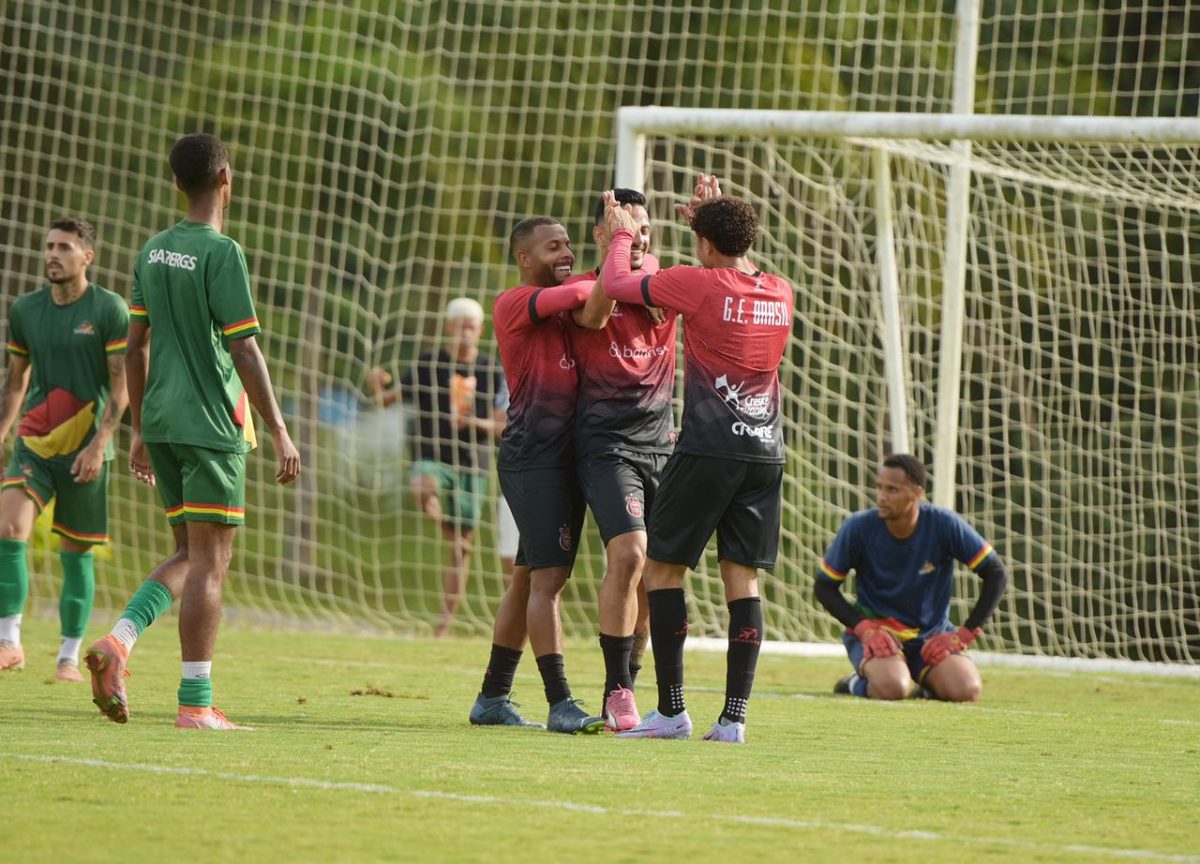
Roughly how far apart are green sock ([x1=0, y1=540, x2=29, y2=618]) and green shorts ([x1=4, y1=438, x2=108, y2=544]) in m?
0.21

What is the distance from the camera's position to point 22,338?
878cm

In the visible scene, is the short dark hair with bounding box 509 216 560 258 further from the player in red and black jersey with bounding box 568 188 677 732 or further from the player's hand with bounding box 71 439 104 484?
the player's hand with bounding box 71 439 104 484

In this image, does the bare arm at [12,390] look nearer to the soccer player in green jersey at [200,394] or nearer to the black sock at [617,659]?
the soccer player in green jersey at [200,394]

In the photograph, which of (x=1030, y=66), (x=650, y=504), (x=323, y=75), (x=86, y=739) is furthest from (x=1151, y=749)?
(x=323, y=75)

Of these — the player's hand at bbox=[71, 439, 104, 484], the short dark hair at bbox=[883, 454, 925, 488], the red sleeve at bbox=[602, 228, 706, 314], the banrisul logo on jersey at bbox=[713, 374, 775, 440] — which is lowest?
the player's hand at bbox=[71, 439, 104, 484]

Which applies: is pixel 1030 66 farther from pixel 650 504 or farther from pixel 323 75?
pixel 650 504

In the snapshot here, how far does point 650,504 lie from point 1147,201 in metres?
5.62

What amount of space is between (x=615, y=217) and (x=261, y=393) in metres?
1.44

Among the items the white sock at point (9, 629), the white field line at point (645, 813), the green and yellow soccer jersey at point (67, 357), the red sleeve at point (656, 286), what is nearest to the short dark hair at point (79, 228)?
the green and yellow soccer jersey at point (67, 357)

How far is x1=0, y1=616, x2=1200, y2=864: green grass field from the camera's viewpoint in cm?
439

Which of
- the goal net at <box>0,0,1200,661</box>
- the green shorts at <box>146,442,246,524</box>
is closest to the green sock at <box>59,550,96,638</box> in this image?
the green shorts at <box>146,442,246,524</box>

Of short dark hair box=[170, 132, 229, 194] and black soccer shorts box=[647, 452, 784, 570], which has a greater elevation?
short dark hair box=[170, 132, 229, 194]

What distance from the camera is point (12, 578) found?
8.77 metres

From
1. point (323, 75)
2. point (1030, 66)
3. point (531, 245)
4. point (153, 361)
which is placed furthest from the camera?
point (323, 75)
